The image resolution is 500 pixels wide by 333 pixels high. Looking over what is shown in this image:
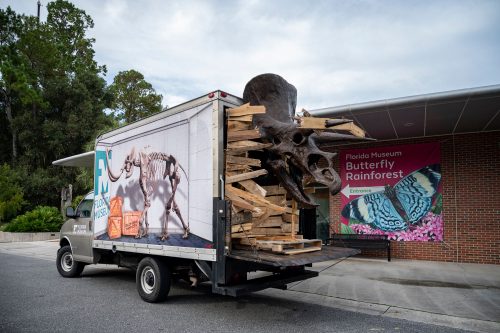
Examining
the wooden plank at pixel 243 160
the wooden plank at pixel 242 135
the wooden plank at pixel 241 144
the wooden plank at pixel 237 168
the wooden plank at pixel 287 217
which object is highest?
the wooden plank at pixel 242 135

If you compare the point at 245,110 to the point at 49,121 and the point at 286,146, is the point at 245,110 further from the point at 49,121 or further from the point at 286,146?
the point at 49,121

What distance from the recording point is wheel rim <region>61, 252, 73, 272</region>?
9172 millimetres

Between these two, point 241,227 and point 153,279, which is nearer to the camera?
point 241,227

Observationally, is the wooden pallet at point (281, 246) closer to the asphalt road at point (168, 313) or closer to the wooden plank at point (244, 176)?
the wooden plank at point (244, 176)

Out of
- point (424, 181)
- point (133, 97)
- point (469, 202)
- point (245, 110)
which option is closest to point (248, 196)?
Answer: point (245, 110)

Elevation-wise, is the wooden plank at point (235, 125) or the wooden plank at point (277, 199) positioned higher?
the wooden plank at point (235, 125)

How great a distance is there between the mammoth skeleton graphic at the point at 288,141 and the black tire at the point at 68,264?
5.43 metres

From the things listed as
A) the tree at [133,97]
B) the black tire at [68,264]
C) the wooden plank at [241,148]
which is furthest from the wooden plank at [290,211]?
the tree at [133,97]

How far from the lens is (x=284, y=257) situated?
4941 millimetres

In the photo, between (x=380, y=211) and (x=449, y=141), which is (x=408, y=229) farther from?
(x=449, y=141)

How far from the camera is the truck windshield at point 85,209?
858 cm

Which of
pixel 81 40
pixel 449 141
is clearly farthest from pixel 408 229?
pixel 81 40

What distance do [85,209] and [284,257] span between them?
5.49 meters

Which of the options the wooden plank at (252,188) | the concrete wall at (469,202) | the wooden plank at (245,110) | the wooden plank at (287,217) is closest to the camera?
the wooden plank at (245,110)
